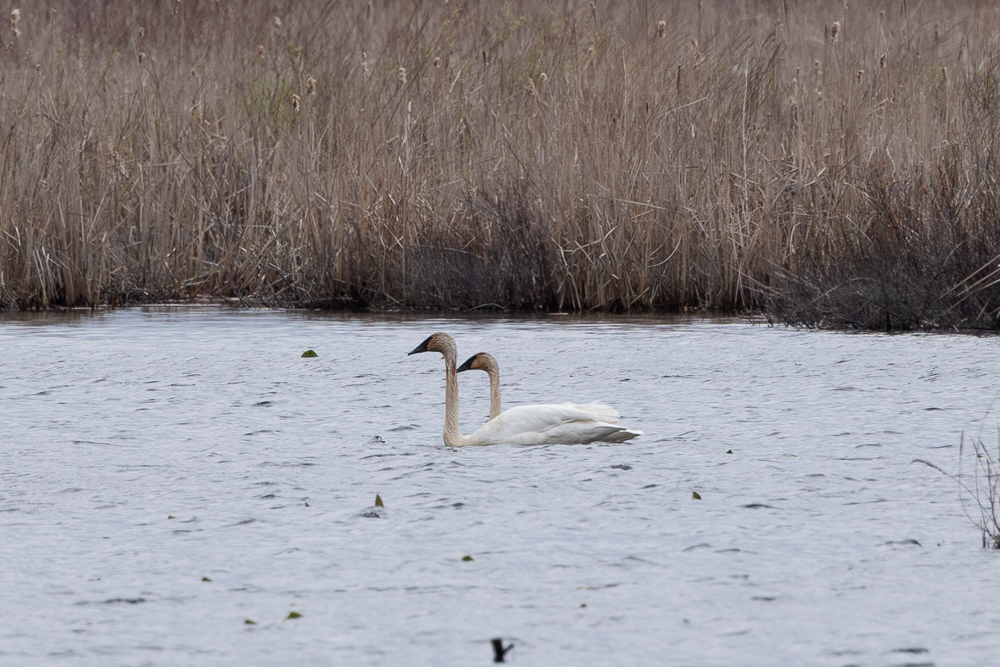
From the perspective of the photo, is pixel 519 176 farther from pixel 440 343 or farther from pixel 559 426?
pixel 559 426

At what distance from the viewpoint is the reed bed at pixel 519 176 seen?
9344 mm

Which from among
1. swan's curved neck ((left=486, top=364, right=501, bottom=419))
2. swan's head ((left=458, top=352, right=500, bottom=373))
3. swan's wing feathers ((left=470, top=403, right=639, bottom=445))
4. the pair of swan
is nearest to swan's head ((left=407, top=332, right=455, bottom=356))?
swan's head ((left=458, top=352, right=500, bottom=373))

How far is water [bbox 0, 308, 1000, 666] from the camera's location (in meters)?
3.11

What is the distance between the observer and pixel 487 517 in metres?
4.21

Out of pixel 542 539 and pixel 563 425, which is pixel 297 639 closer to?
pixel 542 539

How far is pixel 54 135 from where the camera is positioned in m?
10.3

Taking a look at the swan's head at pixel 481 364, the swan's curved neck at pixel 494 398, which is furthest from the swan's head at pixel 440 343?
the swan's curved neck at pixel 494 398

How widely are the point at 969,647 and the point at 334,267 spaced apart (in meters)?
7.93

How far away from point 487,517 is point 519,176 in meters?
6.31

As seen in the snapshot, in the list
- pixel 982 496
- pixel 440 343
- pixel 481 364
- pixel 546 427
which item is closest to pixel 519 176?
pixel 440 343

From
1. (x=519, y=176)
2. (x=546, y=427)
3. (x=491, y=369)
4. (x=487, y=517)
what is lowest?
(x=487, y=517)

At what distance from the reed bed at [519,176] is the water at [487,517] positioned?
1.86 metres

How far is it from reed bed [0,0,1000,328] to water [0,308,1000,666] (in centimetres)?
186

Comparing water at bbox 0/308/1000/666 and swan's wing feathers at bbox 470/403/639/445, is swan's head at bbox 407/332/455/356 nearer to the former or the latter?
water at bbox 0/308/1000/666
